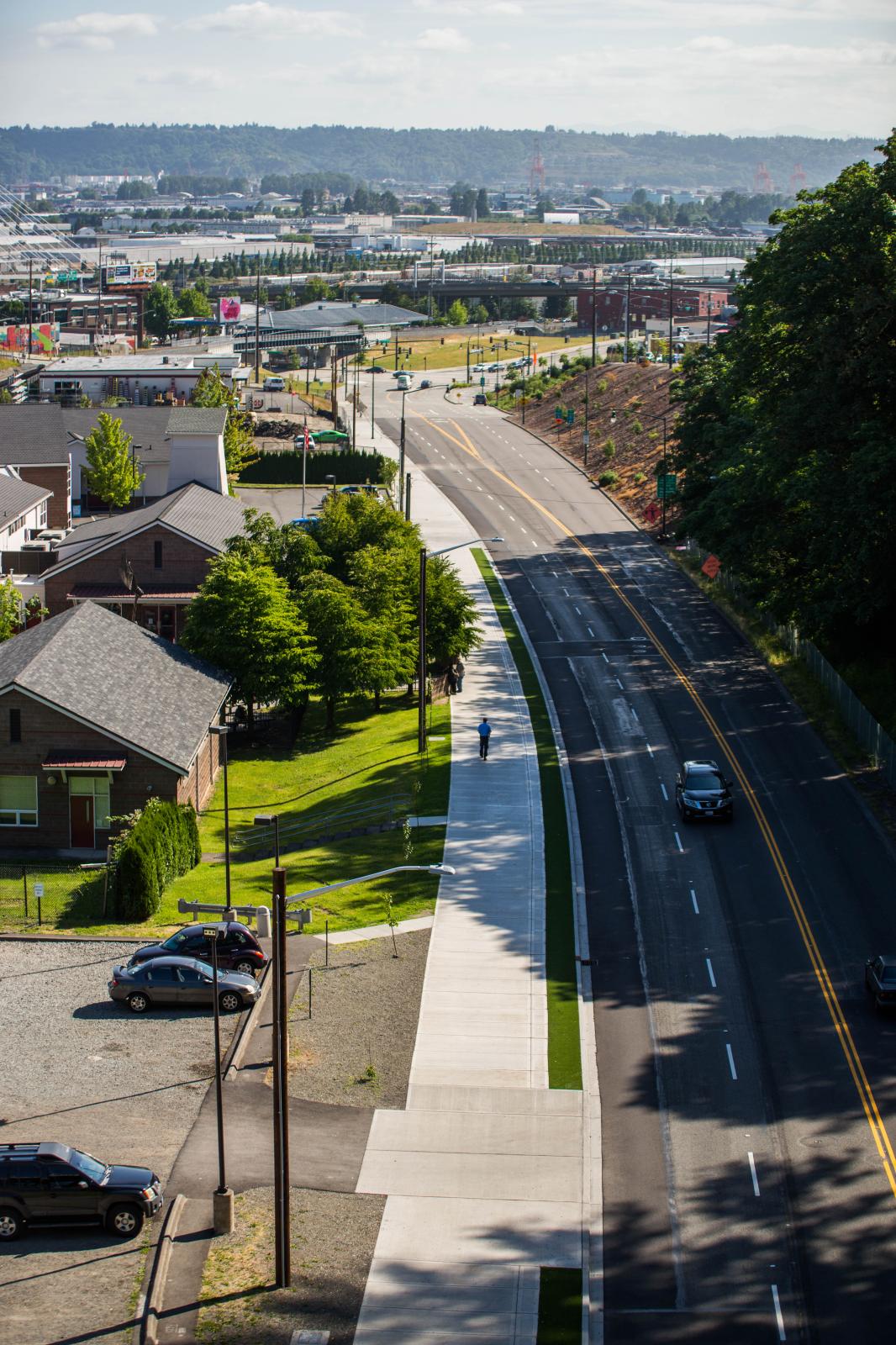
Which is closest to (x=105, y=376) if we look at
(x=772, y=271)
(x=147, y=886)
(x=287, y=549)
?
(x=287, y=549)

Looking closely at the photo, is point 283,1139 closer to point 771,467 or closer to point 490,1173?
point 490,1173

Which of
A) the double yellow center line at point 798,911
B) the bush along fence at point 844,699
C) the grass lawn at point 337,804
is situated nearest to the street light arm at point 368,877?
the grass lawn at point 337,804

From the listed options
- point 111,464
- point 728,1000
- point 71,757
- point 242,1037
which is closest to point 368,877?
point 242,1037

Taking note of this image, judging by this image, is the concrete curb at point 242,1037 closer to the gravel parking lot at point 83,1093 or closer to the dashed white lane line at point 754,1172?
the gravel parking lot at point 83,1093

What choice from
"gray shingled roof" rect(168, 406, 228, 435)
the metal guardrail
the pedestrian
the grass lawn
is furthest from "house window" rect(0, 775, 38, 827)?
"gray shingled roof" rect(168, 406, 228, 435)

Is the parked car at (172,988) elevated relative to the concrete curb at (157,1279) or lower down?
elevated
